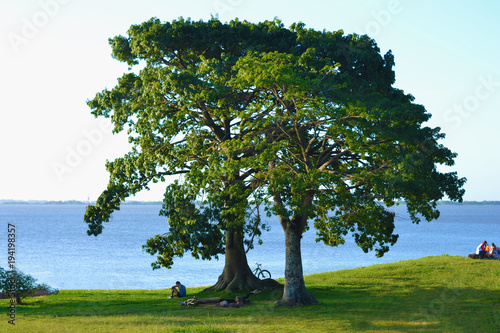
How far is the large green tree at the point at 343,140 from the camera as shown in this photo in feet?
70.0

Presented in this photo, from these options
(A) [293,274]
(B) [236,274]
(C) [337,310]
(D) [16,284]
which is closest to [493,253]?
(B) [236,274]

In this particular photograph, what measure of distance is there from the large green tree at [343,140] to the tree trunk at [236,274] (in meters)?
4.84

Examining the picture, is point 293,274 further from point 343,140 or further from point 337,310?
point 343,140

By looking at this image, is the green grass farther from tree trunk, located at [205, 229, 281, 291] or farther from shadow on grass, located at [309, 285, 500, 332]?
tree trunk, located at [205, 229, 281, 291]

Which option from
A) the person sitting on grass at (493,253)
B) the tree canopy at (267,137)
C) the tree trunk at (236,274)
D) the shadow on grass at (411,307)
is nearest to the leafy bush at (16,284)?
the tree canopy at (267,137)

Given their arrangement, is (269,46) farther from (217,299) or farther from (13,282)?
(13,282)

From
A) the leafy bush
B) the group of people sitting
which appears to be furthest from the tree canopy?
the group of people sitting

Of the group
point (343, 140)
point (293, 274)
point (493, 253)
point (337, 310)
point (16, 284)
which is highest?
point (343, 140)

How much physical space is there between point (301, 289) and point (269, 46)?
38.7 ft

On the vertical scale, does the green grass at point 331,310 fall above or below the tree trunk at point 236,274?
below

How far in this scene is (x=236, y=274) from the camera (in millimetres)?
28953

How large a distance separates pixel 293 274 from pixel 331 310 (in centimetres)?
236

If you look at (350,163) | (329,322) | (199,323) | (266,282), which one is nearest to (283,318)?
(329,322)

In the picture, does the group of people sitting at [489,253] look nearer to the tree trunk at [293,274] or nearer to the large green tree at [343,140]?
the large green tree at [343,140]
